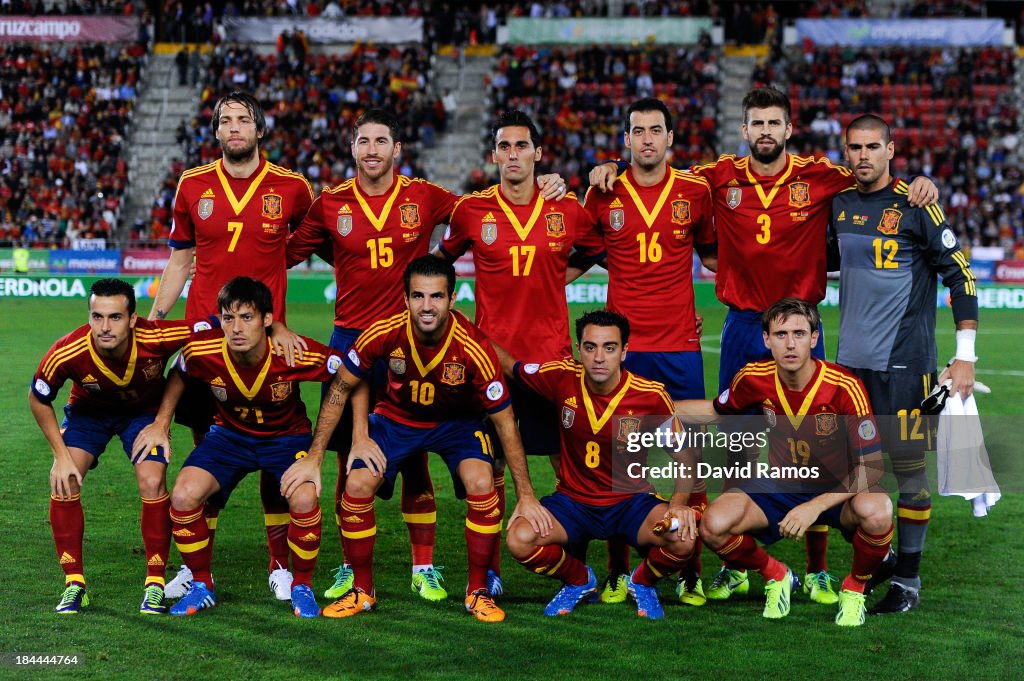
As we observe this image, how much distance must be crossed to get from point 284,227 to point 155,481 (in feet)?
5.17

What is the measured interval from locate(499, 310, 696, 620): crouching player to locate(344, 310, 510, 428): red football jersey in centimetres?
27

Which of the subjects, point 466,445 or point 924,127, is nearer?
point 466,445

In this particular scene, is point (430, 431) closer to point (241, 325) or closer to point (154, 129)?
point (241, 325)

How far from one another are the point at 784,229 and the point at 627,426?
54.6 inches

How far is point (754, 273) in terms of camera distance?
612 cm

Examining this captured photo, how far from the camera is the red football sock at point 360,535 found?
553cm

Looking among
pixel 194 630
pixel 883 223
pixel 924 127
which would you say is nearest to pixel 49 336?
pixel 194 630

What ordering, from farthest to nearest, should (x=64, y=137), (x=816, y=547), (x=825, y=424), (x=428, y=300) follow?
1. (x=64, y=137)
2. (x=816, y=547)
3. (x=825, y=424)
4. (x=428, y=300)

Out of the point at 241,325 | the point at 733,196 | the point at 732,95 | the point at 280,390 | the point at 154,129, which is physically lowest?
the point at 280,390

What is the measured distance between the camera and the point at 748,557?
5.48 m

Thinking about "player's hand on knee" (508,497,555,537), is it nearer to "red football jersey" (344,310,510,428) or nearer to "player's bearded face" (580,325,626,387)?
"red football jersey" (344,310,510,428)

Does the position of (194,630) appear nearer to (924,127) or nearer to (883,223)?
(883,223)

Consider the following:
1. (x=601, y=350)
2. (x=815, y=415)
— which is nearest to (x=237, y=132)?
(x=601, y=350)

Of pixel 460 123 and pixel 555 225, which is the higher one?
pixel 460 123
